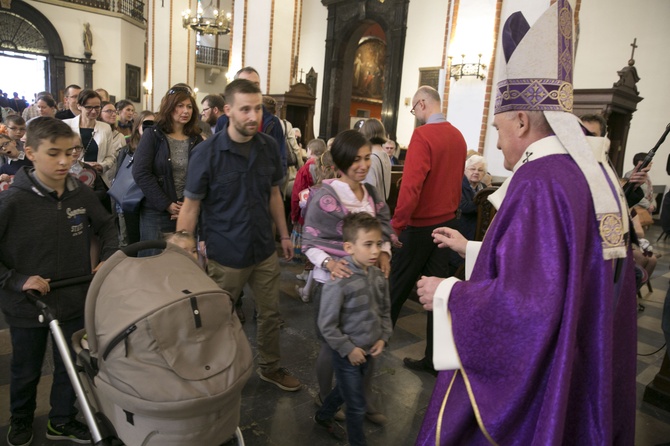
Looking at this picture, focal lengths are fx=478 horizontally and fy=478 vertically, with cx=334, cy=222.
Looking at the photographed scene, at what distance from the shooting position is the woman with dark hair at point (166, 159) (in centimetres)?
329

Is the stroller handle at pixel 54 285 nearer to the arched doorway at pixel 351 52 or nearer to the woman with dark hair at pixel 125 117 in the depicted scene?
the woman with dark hair at pixel 125 117

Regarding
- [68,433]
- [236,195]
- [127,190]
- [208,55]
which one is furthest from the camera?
[208,55]

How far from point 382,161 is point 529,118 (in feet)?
8.12

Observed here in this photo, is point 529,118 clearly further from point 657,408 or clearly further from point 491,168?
point 491,168

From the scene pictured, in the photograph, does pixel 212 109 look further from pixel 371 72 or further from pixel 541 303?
pixel 371 72

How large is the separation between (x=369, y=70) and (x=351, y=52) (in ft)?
7.32

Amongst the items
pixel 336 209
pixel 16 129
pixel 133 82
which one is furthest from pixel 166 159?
pixel 133 82

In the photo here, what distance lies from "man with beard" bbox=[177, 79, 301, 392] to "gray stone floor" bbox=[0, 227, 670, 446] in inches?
27.3

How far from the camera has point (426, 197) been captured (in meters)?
3.29

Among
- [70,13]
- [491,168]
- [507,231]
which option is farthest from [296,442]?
[70,13]

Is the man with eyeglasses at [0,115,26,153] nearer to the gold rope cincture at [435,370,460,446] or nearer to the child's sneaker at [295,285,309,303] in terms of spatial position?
the child's sneaker at [295,285,309,303]

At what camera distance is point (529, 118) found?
1593 mm

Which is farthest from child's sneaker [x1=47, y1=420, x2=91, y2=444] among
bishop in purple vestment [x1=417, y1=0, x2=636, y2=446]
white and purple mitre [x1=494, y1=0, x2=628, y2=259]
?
white and purple mitre [x1=494, y1=0, x2=628, y2=259]

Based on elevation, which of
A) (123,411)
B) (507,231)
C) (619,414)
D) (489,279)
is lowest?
(123,411)
